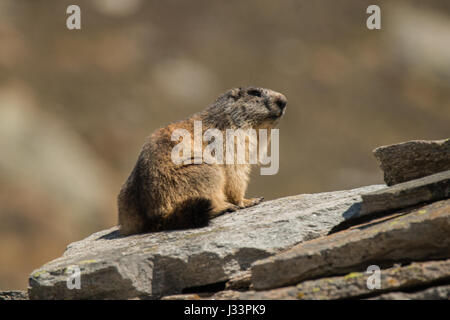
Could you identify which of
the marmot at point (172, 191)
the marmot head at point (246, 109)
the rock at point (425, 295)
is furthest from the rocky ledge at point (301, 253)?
the marmot head at point (246, 109)

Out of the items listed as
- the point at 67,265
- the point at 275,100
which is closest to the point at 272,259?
the point at 67,265

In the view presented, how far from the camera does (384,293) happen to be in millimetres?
5547

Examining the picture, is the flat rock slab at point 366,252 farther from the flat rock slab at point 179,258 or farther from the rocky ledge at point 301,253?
the flat rock slab at point 179,258

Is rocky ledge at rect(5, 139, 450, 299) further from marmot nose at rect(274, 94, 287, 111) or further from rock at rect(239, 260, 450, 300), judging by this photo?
marmot nose at rect(274, 94, 287, 111)

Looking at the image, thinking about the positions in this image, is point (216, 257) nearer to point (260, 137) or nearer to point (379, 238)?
point (379, 238)

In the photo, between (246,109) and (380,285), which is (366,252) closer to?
(380,285)

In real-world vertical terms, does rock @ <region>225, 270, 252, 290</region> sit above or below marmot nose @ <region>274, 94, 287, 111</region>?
below

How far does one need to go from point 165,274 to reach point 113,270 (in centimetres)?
72

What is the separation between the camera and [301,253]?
242 inches

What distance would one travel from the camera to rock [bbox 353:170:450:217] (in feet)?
22.3

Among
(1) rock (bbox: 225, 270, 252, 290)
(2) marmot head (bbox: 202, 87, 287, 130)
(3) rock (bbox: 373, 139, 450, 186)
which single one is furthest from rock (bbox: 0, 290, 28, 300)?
(3) rock (bbox: 373, 139, 450, 186)

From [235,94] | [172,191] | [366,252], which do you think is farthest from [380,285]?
[235,94]

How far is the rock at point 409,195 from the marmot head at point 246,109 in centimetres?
410

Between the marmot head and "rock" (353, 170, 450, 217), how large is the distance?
4.10 meters
